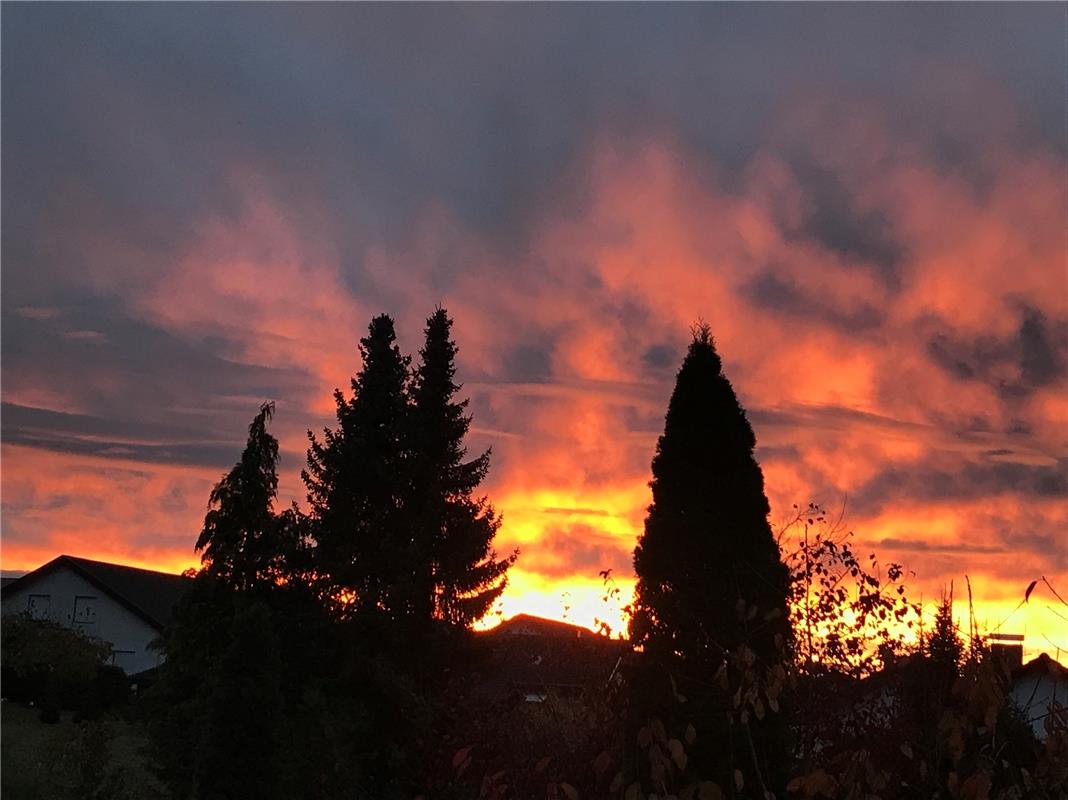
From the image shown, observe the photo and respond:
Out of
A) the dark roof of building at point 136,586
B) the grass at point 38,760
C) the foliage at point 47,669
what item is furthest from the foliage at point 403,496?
the dark roof of building at point 136,586

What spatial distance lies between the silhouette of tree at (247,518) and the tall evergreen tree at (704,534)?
10995mm

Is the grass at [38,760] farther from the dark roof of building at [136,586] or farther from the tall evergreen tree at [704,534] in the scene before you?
the dark roof of building at [136,586]

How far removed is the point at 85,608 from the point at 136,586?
962 centimetres

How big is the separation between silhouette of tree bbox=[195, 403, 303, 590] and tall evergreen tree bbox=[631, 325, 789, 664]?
10995 mm

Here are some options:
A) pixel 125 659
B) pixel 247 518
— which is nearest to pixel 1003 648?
pixel 247 518

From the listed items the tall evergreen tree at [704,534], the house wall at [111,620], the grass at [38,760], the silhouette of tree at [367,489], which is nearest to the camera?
the grass at [38,760]

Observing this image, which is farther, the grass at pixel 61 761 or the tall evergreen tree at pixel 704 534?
the tall evergreen tree at pixel 704 534

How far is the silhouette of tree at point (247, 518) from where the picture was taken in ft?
70.5

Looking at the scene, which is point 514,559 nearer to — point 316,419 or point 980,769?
point 316,419

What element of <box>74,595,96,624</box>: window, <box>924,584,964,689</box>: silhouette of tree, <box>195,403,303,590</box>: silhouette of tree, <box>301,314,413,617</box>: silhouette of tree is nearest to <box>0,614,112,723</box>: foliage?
<box>195,403,303,590</box>: silhouette of tree

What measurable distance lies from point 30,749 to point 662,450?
939cm

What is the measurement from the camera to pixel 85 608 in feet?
128

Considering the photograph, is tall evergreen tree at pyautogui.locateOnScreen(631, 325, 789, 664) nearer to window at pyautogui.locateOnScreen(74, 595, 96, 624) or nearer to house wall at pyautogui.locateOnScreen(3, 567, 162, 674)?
window at pyautogui.locateOnScreen(74, 595, 96, 624)

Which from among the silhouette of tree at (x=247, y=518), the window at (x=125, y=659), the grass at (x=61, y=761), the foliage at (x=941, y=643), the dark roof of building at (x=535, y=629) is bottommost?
the grass at (x=61, y=761)
